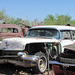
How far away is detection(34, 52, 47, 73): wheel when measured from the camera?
4.68m

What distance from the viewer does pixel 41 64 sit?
4965mm

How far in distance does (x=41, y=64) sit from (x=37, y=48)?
24.6 inches

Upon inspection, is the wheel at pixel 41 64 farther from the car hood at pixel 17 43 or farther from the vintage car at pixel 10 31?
the vintage car at pixel 10 31

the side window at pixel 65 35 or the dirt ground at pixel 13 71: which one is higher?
the side window at pixel 65 35

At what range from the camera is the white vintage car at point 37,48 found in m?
4.61

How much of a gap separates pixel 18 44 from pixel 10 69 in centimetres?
115

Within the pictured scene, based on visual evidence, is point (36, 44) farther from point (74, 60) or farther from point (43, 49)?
point (74, 60)

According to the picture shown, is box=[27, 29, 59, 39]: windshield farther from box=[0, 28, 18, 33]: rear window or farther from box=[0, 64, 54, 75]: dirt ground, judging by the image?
box=[0, 28, 18, 33]: rear window

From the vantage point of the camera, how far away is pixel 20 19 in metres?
41.6

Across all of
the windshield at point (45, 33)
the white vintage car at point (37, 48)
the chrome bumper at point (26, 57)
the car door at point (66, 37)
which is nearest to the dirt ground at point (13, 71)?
the white vintage car at point (37, 48)

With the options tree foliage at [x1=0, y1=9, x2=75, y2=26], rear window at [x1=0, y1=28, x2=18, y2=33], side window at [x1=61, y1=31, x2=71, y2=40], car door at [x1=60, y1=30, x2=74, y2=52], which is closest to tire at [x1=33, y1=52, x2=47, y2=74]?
car door at [x1=60, y1=30, x2=74, y2=52]

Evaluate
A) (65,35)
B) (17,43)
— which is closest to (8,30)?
(65,35)

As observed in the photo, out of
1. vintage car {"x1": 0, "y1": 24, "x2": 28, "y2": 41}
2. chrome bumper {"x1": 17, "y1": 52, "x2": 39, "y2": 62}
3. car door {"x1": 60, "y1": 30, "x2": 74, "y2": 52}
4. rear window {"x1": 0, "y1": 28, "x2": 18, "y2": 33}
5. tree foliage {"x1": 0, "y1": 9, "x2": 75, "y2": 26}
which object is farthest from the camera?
tree foliage {"x1": 0, "y1": 9, "x2": 75, "y2": 26}

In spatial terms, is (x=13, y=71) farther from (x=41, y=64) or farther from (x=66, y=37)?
(x=66, y=37)
